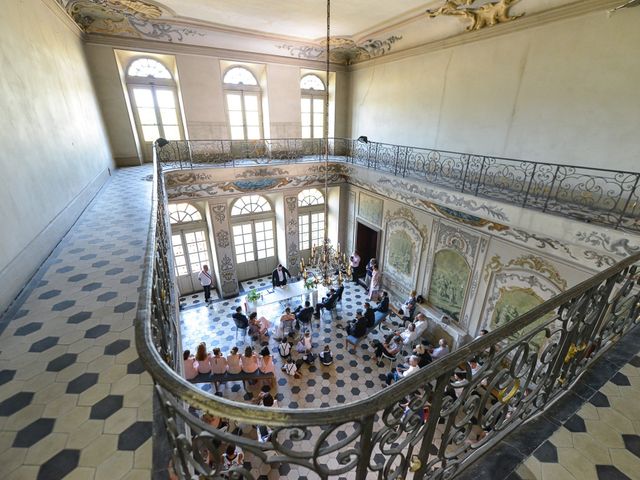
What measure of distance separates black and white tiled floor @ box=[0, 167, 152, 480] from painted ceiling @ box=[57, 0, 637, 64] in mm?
5840

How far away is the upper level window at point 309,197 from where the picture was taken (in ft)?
36.7

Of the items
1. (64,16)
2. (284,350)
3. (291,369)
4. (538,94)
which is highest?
(64,16)

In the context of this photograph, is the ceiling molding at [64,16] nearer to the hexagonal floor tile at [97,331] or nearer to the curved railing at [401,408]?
the hexagonal floor tile at [97,331]

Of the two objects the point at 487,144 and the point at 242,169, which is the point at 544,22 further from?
the point at 242,169

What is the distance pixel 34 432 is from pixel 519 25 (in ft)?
27.1

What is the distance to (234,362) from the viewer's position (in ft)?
19.0

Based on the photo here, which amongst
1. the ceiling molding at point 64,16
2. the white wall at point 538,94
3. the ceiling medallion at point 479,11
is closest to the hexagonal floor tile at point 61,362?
the ceiling molding at point 64,16

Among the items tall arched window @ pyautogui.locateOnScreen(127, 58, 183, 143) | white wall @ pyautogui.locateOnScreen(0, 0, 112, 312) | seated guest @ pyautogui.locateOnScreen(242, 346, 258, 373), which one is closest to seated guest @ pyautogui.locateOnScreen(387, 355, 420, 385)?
seated guest @ pyautogui.locateOnScreen(242, 346, 258, 373)

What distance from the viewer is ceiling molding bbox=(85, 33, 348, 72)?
7473mm

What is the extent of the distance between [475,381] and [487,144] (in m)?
6.77

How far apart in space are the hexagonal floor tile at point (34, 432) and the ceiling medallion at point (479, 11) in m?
7.64

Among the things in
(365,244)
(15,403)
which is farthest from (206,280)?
(15,403)

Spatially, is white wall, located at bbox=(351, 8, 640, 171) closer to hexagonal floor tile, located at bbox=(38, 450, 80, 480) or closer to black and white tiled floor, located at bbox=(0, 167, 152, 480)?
black and white tiled floor, located at bbox=(0, 167, 152, 480)

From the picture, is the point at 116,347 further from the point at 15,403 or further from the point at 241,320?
the point at 241,320
